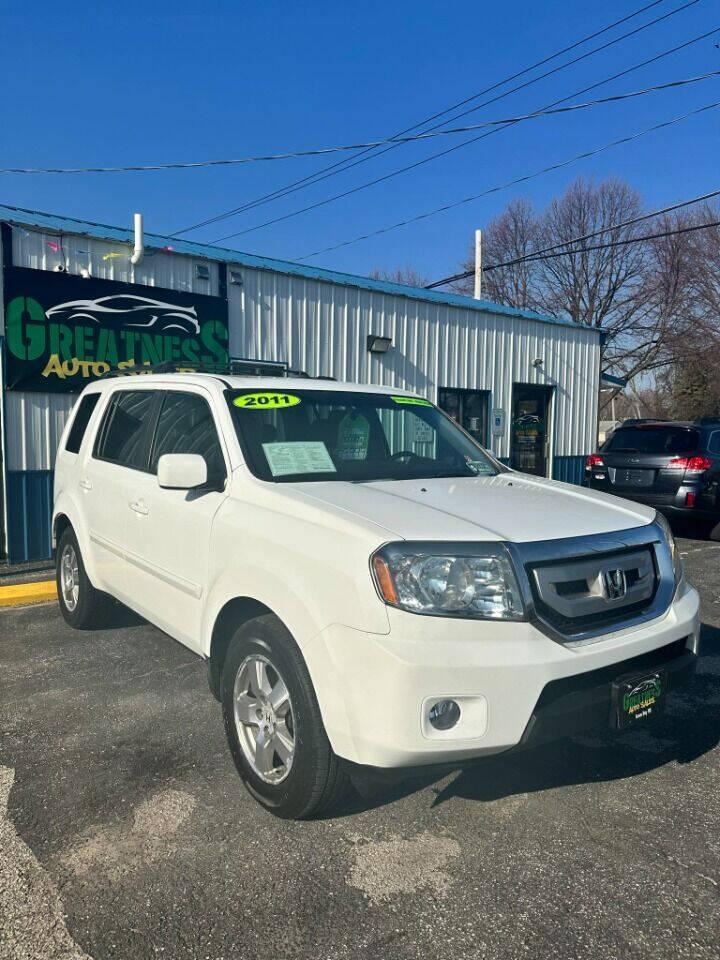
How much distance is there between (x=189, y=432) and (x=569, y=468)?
1258 cm

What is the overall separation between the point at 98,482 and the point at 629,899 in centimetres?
377

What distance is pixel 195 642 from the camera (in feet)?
11.5

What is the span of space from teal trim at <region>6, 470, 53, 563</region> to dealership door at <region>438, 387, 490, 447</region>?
6808mm

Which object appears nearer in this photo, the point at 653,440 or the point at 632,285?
the point at 653,440

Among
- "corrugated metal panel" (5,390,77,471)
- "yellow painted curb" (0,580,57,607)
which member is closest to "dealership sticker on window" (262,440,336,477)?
"yellow painted curb" (0,580,57,607)

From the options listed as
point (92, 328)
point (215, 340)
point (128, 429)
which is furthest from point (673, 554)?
point (215, 340)

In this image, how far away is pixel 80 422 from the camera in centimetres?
550

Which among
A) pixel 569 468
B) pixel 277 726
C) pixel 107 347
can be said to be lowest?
pixel 277 726

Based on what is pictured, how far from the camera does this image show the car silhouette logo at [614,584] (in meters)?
2.77

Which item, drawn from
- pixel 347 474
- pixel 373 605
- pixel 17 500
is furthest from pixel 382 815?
pixel 17 500

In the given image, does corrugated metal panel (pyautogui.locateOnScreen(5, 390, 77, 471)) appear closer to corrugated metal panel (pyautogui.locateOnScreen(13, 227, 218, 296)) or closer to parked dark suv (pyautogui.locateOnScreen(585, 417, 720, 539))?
corrugated metal panel (pyautogui.locateOnScreen(13, 227, 218, 296))

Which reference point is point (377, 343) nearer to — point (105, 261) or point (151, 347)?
point (151, 347)

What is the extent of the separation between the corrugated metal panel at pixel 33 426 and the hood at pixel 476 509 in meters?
6.16

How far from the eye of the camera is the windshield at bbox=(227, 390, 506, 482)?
3516 mm
